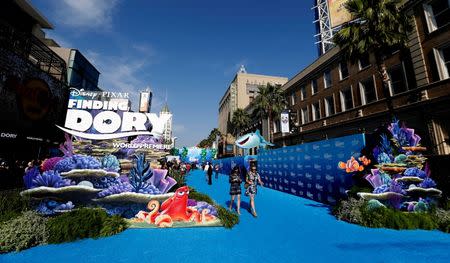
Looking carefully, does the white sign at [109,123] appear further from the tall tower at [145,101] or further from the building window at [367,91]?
the building window at [367,91]

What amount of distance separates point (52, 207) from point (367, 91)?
975 inches

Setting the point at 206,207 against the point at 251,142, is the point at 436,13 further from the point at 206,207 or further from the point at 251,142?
the point at 251,142

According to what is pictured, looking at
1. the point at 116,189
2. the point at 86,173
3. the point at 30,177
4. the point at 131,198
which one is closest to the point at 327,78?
the point at 131,198

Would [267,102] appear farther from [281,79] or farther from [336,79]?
[281,79]

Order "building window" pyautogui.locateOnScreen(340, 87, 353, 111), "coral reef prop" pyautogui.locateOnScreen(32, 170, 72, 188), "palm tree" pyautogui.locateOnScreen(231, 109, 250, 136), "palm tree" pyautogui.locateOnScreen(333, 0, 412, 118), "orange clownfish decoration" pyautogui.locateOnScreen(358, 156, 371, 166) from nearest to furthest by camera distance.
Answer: "coral reef prop" pyautogui.locateOnScreen(32, 170, 72, 188) < "orange clownfish decoration" pyautogui.locateOnScreen(358, 156, 371, 166) < "palm tree" pyautogui.locateOnScreen(333, 0, 412, 118) < "building window" pyautogui.locateOnScreen(340, 87, 353, 111) < "palm tree" pyautogui.locateOnScreen(231, 109, 250, 136)

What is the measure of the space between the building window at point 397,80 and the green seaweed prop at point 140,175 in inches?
789

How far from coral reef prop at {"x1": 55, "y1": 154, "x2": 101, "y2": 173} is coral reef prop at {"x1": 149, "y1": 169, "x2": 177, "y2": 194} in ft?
6.90

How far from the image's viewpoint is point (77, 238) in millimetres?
6383

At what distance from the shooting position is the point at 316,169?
43.4 feet

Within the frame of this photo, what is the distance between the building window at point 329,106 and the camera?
84.4 feet

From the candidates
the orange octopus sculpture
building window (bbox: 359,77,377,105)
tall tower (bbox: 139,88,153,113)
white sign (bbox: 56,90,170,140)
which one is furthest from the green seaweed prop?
building window (bbox: 359,77,377,105)

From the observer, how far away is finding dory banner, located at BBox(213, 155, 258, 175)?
2583 centimetres

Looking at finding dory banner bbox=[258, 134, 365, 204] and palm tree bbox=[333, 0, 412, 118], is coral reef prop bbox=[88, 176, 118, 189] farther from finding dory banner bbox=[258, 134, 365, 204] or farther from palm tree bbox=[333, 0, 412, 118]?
palm tree bbox=[333, 0, 412, 118]

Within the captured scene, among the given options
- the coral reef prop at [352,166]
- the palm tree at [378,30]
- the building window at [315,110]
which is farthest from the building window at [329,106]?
the coral reef prop at [352,166]
